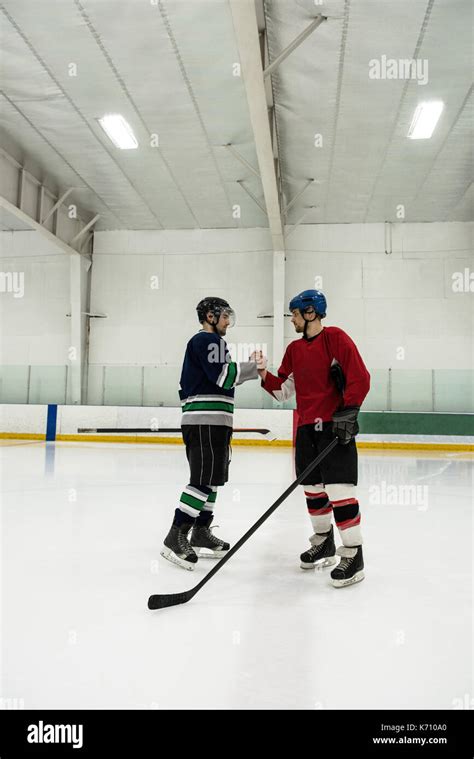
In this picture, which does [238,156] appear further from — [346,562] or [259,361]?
[346,562]

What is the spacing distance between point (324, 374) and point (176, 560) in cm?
133

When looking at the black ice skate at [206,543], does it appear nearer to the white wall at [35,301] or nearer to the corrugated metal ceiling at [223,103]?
the corrugated metal ceiling at [223,103]

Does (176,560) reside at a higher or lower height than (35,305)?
lower

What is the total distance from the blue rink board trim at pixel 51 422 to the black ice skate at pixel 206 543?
10.7 metres

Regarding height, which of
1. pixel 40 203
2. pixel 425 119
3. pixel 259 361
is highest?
pixel 425 119

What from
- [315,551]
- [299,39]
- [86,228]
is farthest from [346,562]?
[86,228]

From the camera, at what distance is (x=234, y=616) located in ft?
7.97

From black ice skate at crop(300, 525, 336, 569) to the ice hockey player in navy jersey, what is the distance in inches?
24.6

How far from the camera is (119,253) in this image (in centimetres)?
1548

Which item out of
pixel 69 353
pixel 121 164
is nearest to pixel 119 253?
pixel 69 353

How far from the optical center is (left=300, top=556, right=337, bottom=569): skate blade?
320cm

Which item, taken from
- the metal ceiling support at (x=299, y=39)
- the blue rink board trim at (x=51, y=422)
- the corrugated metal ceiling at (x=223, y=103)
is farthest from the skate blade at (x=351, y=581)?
the blue rink board trim at (x=51, y=422)

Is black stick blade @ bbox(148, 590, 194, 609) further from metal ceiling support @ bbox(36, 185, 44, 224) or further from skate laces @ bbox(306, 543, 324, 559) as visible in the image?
metal ceiling support @ bbox(36, 185, 44, 224)

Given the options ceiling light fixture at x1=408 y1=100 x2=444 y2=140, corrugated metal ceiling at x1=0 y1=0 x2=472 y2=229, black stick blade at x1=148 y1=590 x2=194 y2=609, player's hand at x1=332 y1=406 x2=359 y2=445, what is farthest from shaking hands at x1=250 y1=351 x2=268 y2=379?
ceiling light fixture at x1=408 y1=100 x2=444 y2=140
